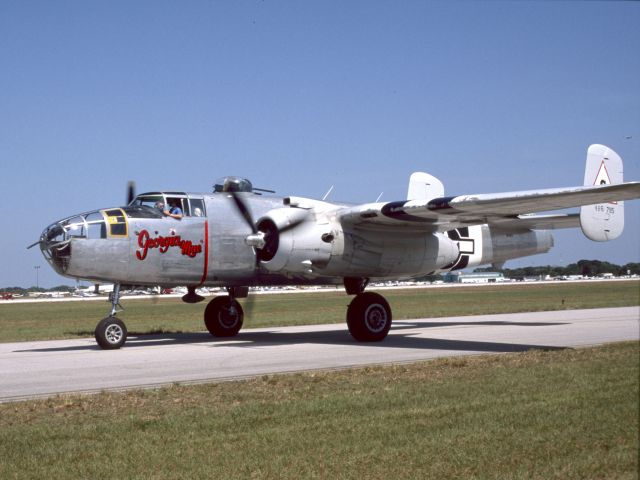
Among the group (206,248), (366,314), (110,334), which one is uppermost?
(206,248)

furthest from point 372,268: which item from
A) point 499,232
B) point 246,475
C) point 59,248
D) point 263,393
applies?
point 246,475

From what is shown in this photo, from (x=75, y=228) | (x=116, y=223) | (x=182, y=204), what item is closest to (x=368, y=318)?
(x=182, y=204)

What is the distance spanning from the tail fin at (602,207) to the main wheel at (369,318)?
6.21 meters

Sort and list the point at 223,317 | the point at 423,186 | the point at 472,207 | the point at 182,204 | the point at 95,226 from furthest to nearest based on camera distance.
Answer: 1. the point at 423,186
2. the point at 223,317
3. the point at 182,204
4. the point at 95,226
5. the point at 472,207

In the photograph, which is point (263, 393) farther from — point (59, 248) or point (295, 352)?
point (59, 248)

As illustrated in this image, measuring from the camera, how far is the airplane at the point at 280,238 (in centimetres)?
1741

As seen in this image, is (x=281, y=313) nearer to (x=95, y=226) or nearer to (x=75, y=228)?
(x=95, y=226)

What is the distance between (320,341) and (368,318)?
4.81ft

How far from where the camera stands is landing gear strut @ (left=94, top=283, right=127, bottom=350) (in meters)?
18.0

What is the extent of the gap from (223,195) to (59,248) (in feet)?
14.7

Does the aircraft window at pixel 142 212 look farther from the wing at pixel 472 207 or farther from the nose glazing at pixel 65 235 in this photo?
the wing at pixel 472 207

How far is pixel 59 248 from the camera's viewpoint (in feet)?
56.6

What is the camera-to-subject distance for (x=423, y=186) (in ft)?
79.7

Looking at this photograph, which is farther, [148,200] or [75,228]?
[148,200]
